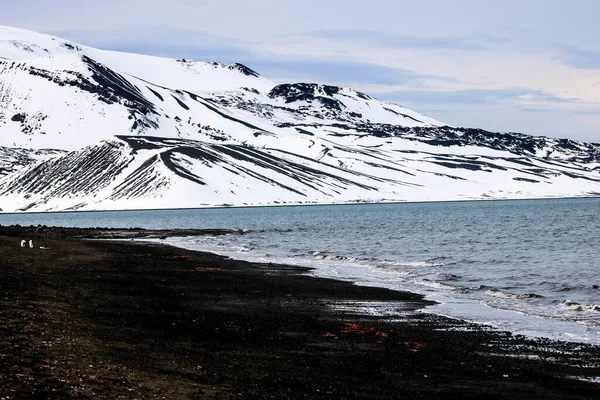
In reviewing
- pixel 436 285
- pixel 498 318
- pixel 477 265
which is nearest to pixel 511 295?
pixel 436 285

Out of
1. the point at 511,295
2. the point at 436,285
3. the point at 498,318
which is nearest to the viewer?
the point at 498,318

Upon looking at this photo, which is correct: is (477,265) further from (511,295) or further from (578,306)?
(578,306)

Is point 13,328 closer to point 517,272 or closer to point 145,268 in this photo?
point 145,268

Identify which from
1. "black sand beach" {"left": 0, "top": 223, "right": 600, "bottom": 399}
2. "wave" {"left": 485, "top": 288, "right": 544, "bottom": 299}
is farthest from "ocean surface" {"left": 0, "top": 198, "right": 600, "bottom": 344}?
"black sand beach" {"left": 0, "top": 223, "right": 600, "bottom": 399}

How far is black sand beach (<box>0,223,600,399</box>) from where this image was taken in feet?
45.6

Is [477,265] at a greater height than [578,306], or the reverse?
[578,306]

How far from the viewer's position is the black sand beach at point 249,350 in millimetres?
13906

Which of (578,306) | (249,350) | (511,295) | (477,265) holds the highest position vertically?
(249,350)

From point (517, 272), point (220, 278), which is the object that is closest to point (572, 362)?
point (220, 278)

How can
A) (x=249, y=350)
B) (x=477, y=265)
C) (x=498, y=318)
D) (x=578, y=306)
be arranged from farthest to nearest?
(x=477, y=265), (x=578, y=306), (x=498, y=318), (x=249, y=350)

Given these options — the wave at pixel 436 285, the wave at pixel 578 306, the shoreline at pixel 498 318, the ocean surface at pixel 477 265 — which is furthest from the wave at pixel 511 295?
the wave at pixel 578 306

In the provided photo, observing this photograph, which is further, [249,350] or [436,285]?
[436,285]

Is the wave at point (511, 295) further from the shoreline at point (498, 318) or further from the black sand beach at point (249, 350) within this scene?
the black sand beach at point (249, 350)

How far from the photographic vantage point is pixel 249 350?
18.1 m
